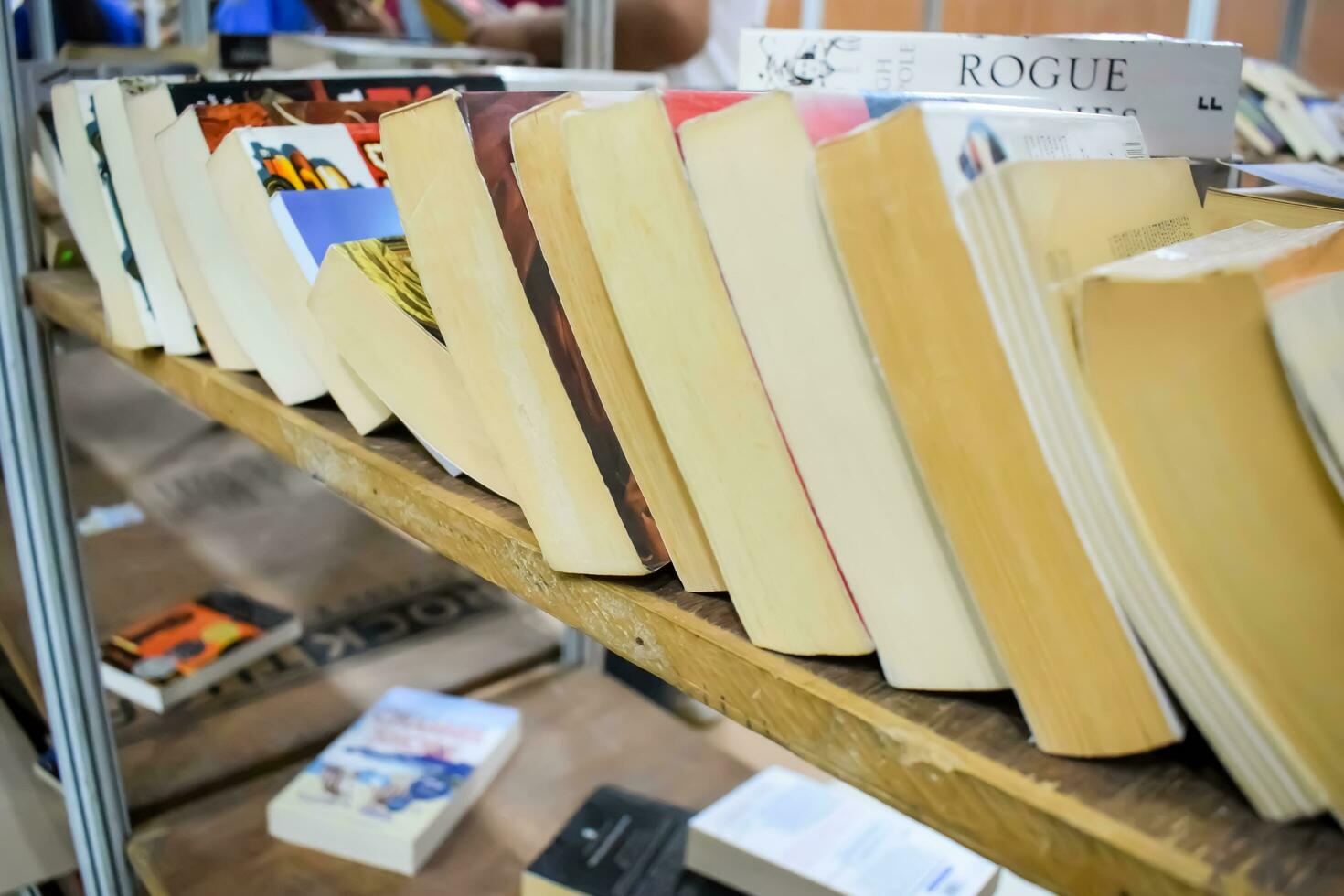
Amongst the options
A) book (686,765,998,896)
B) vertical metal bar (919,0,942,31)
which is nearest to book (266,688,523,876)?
book (686,765,998,896)

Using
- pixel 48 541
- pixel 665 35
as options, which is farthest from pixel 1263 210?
pixel 665 35

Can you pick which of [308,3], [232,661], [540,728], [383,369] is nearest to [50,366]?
[232,661]

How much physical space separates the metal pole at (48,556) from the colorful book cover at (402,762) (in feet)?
0.55

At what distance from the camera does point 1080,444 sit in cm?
30

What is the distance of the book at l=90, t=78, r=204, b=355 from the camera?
26.4 inches

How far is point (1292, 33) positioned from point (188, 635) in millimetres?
2410

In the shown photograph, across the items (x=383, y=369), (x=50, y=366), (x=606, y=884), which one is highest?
(x=383, y=369)

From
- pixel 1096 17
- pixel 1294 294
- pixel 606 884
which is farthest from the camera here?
pixel 1096 17

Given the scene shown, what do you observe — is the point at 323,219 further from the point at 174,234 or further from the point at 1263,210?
the point at 1263,210

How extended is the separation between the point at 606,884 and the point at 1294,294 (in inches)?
27.6

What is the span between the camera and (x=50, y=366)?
2.90ft

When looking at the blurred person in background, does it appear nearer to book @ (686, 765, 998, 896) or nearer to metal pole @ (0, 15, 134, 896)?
metal pole @ (0, 15, 134, 896)

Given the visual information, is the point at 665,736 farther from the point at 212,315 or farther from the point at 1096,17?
the point at 1096,17

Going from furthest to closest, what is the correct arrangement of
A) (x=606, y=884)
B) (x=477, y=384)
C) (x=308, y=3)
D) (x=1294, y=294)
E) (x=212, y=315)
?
(x=308, y=3)
(x=606, y=884)
(x=212, y=315)
(x=477, y=384)
(x=1294, y=294)
